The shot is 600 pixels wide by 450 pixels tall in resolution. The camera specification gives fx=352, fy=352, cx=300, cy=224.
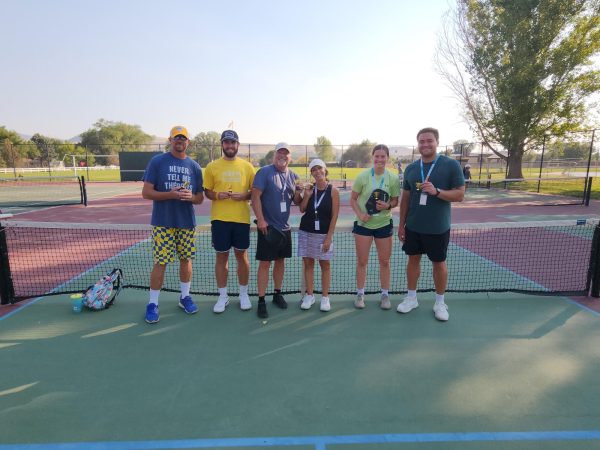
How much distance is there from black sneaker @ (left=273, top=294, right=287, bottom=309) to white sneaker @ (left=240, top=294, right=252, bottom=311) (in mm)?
307

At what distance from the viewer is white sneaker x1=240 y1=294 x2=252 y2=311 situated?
4.12 meters

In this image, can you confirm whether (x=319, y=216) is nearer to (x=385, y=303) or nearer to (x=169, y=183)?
(x=385, y=303)

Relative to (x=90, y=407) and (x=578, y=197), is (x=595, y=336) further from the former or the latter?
(x=578, y=197)

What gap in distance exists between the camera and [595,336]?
3.54m

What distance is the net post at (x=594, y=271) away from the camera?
4.34 meters

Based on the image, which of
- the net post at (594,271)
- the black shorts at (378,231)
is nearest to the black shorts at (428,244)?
the black shorts at (378,231)

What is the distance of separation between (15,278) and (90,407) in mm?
4123

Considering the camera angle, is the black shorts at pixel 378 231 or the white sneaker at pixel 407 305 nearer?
the black shorts at pixel 378 231

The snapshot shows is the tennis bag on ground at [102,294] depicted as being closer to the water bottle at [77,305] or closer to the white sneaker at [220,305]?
the water bottle at [77,305]

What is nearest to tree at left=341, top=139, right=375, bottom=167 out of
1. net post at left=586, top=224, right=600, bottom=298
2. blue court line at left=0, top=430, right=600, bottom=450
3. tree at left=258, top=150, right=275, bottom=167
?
tree at left=258, top=150, right=275, bottom=167

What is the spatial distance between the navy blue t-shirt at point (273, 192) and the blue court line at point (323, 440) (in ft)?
7.05

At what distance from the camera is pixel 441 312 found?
154 inches

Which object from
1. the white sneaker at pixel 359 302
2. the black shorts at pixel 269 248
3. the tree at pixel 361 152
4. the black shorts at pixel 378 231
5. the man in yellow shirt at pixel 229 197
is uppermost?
the tree at pixel 361 152

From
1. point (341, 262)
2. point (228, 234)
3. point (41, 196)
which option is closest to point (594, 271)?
point (341, 262)
